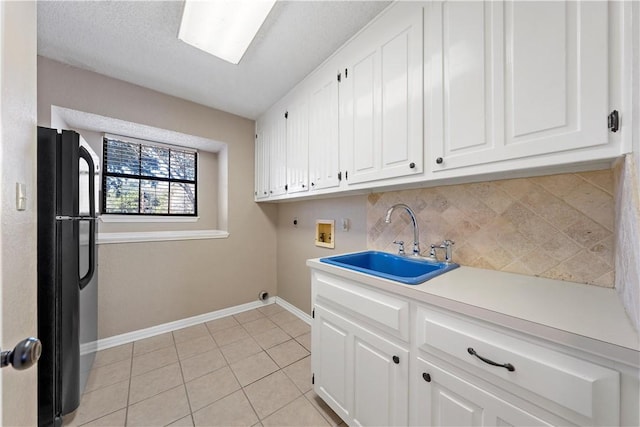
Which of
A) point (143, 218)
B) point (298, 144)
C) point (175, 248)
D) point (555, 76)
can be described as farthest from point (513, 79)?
point (143, 218)

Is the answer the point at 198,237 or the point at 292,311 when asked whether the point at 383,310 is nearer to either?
the point at 292,311

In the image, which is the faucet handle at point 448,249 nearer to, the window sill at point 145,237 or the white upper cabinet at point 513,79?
the white upper cabinet at point 513,79

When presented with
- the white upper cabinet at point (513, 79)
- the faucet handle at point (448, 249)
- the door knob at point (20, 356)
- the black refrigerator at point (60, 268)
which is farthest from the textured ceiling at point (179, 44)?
the door knob at point (20, 356)

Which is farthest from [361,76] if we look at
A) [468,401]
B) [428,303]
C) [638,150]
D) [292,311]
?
[292,311]

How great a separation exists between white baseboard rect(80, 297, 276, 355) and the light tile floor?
74mm

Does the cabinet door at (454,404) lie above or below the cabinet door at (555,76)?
below

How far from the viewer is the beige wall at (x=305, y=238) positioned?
2017 mm

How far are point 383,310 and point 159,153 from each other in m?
3.32

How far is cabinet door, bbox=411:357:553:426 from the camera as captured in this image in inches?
27.6

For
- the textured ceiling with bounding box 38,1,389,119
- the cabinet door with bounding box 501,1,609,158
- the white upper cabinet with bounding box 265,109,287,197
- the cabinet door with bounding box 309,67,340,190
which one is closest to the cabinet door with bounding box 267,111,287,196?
the white upper cabinet with bounding box 265,109,287,197

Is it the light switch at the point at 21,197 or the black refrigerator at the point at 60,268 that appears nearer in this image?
the light switch at the point at 21,197

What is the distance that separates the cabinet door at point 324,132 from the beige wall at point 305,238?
1.28 feet

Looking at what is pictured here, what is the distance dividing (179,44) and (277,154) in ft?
3.80

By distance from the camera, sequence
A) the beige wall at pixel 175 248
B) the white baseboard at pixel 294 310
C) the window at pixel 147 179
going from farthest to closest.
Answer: the window at pixel 147 179 → the white baseboard at pixel 294 310 → the beige wall at pixel 175 248
